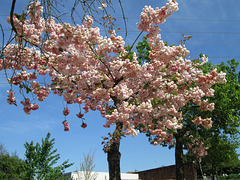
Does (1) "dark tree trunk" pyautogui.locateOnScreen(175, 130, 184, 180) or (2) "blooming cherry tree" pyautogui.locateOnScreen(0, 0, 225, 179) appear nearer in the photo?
(2) "blooming cherry tree" pyautogui.locateOnScreen(0, 0, 225, 179)

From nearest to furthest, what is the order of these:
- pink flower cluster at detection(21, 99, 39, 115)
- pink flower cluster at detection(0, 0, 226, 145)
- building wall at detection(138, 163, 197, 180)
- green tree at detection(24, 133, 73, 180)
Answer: pink flower cluster at detection(0, 0, 226, 145) → pink flower cluster at detection(21, 99, 39, 115) → green tree at detection(24, 133, 73, 180) → building wall at detection(138, 163, 197, 180)

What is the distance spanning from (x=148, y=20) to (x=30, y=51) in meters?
3.73

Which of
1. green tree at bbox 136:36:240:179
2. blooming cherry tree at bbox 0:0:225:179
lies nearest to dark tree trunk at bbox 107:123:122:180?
blooming cherry tree at bbox 0:0:225:179

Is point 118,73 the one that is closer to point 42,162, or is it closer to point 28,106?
point 28,106

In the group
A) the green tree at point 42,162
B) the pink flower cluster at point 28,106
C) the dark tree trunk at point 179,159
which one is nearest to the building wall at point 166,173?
the dark tree trunk at point 179,159

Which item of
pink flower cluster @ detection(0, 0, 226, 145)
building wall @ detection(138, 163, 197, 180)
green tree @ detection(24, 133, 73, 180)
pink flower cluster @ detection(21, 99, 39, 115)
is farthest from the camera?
building wall @ detection(138, 163, 197, 180)

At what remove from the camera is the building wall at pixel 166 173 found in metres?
28.2

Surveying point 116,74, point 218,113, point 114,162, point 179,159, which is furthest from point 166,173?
point 116,74

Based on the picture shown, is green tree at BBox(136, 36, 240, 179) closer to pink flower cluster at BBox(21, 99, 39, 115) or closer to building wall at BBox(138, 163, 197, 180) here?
pink flower cluster at BBox(21, 99, 39, 115)

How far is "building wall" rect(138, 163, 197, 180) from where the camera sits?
2825 cm

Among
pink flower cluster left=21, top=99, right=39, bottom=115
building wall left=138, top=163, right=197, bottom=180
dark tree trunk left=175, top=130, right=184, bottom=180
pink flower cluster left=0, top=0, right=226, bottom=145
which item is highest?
pink flower cluster left=0, top=0, right=226, bottom=145

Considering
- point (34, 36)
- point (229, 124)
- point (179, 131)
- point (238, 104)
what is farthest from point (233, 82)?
point (34, 36)

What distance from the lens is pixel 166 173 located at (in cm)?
3256

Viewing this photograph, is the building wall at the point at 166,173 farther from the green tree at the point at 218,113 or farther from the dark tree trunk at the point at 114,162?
the dark tree trunk at the point at 114,162
